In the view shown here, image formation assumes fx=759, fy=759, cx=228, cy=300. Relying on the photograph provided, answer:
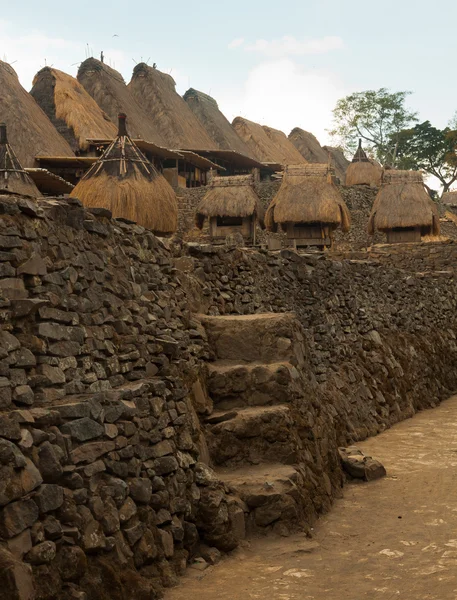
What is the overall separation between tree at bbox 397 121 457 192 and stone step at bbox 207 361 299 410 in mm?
36855

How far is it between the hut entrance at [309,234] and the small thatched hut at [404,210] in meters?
1.75

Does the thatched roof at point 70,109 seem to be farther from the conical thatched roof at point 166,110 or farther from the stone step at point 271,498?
the stone step at point 271,498

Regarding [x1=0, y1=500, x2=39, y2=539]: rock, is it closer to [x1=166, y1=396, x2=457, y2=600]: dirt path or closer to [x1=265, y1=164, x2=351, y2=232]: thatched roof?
[x1=166, y1=396, x2=457, y2=600]: dirt path

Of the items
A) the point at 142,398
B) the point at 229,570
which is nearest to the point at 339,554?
the point at 229,570

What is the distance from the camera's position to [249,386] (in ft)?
25.5

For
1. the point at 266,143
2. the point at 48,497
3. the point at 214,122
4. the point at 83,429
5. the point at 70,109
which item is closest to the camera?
the point at 48,497

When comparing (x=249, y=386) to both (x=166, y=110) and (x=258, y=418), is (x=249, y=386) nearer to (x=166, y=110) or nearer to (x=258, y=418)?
(x=258, y=418)

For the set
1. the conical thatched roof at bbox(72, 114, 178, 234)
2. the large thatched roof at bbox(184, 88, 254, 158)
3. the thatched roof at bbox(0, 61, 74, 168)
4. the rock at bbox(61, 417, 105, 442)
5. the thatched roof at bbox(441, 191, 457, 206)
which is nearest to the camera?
the rock at bbox(61, 417, 105, 442)

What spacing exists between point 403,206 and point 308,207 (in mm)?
3195

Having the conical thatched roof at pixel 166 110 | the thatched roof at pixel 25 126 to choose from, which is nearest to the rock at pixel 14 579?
the thatched roof at pixel 25 126

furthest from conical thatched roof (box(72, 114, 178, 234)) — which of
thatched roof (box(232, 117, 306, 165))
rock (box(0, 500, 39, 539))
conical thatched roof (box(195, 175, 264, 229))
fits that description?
thatched roof (box(232, 117, 306, 165))

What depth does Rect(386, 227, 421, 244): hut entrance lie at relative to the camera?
23.7 m

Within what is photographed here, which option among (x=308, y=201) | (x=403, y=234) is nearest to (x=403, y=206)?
(x=403, y=234)

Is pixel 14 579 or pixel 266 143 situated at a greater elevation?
pixel 266 143
